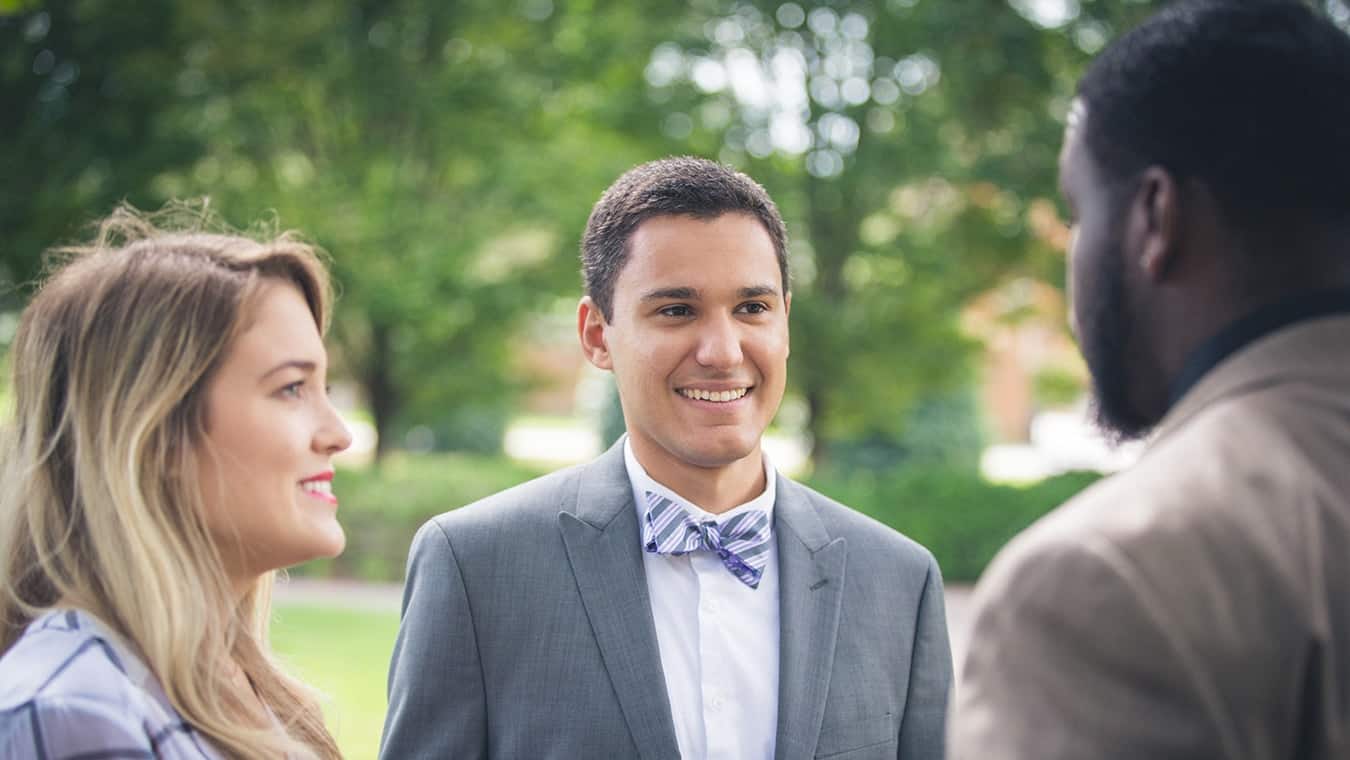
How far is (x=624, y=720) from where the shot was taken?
2.67 m

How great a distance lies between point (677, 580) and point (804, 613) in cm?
30

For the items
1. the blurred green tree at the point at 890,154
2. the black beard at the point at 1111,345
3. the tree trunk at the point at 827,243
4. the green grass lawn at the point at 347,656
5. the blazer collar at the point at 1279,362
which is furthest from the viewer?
the tree trunk at the point at 827,243

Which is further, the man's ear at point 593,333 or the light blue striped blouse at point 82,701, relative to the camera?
the man's ear at point 593,333

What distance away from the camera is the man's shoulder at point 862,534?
3.09 metres

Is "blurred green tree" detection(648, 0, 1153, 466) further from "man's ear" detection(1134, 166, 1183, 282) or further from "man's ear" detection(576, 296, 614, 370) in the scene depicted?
"man's ear" detection(1134, 166, 1183, 282)

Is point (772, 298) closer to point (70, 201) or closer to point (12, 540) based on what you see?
point (12, 540)

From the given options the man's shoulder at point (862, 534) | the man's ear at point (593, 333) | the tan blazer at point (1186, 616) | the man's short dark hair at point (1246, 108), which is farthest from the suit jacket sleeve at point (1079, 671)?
the man's ear at point (593, 333)

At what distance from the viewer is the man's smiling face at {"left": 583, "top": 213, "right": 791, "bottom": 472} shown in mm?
2885

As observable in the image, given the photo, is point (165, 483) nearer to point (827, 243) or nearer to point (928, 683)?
point (928, 683)

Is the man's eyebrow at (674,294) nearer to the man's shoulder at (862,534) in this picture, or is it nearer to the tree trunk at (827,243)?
the man's shoulder at (862,534)

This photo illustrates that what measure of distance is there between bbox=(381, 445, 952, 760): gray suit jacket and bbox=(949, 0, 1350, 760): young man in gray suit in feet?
4.15

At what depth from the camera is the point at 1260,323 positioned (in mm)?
1551

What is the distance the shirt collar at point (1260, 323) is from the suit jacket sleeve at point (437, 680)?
1.69 metres

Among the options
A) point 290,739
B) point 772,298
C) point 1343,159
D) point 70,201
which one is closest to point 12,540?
point 290,739
